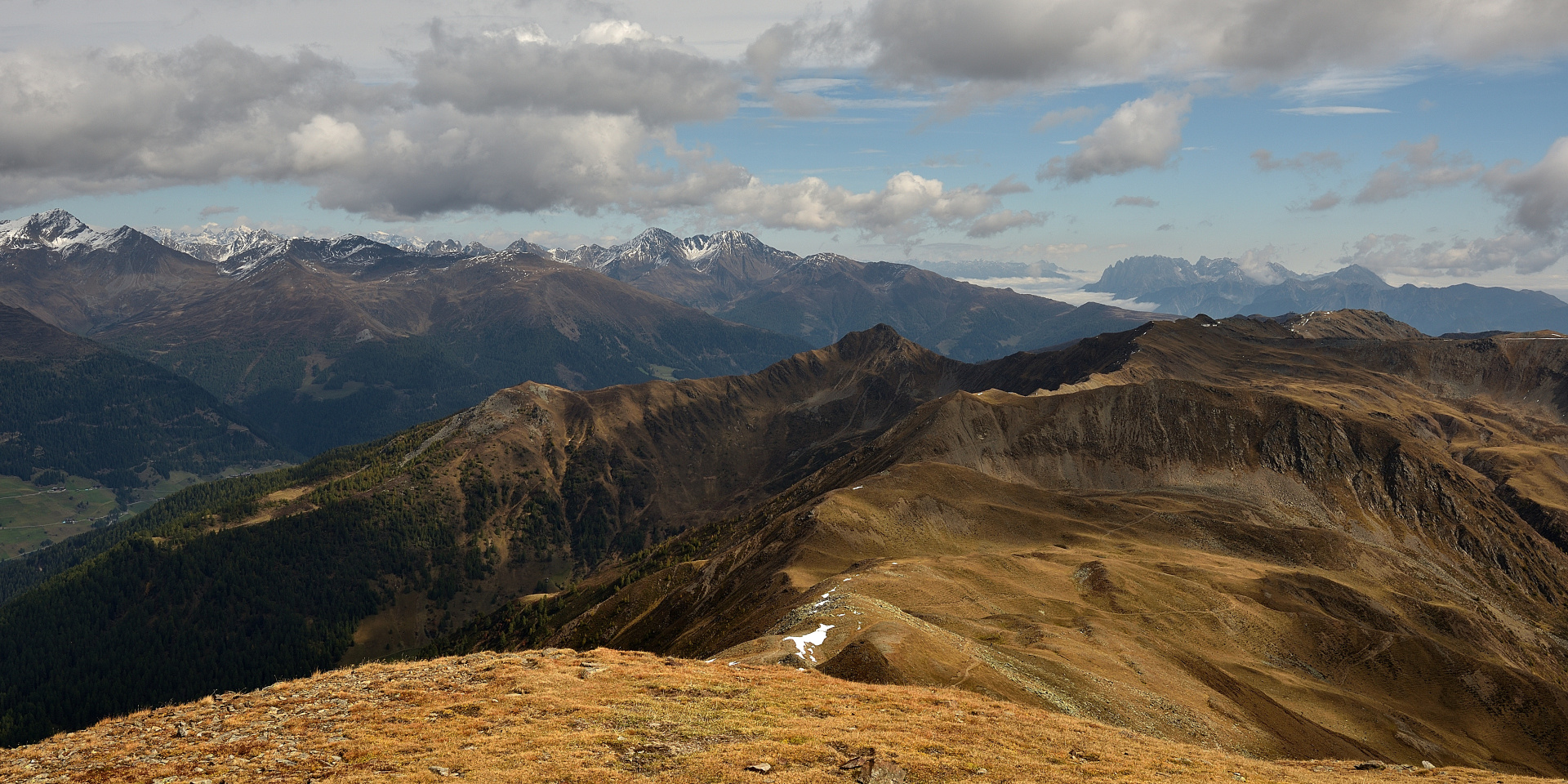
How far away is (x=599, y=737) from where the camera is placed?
42.1 m

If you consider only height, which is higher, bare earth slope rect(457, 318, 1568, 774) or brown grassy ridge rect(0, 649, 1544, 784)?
brown grassy ridge rect(0, 649, 1544, 784)

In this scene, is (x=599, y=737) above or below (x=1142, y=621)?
above

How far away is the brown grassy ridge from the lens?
37.6 meters

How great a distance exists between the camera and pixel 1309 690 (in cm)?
11162

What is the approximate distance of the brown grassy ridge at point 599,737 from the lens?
37.6 meters

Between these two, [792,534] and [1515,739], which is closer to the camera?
[1515,739]

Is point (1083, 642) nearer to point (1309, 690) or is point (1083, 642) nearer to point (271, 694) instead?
point (1309, 690)

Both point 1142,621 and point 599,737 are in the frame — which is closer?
point 599,737

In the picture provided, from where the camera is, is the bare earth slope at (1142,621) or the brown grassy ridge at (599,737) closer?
the brown grassy ridge at (599,737)

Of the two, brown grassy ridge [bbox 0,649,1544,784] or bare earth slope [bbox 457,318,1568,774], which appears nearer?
brown grassy ridge [bbox 0,649,1544,784]

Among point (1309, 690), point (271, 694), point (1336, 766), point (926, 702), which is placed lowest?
point (1309, 690)

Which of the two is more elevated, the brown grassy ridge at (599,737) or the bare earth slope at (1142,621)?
the brown grassy ridge at (599,737)

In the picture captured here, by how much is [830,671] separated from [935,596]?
146 feet

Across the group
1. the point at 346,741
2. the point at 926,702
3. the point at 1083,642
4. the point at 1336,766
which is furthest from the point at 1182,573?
the point at 346,741
